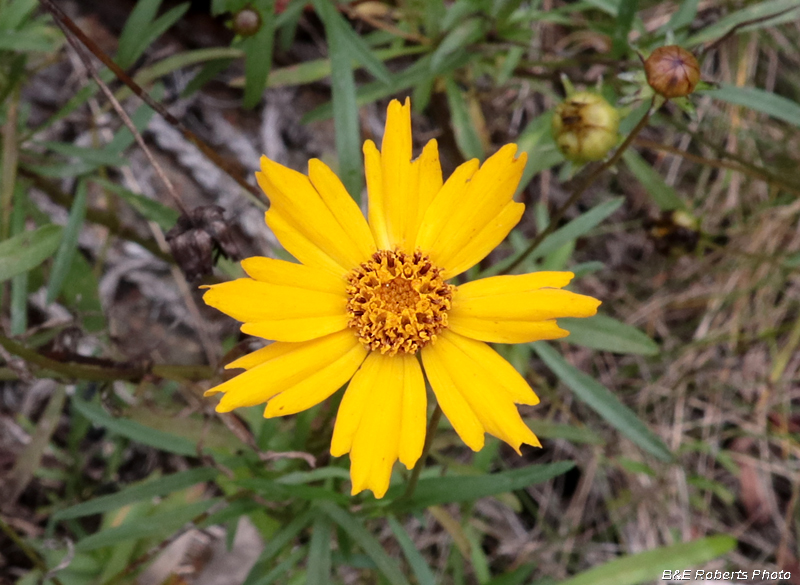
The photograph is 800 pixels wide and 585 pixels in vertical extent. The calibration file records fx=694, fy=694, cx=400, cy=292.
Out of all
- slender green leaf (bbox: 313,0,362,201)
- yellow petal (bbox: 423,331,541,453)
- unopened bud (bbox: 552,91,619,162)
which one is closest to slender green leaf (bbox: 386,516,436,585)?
yellow petal (bbox: 423,331,541,453)

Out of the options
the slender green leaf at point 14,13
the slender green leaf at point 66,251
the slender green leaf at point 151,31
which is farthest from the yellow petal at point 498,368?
the slender green leaf at point 14,13

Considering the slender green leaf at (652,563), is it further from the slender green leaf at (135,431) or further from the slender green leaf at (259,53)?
the slender green leaf at (259,53)

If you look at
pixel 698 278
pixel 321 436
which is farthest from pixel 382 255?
pixel 698 278

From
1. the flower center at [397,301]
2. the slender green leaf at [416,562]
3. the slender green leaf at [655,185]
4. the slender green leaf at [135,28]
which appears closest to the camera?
the flower center at [397,301]

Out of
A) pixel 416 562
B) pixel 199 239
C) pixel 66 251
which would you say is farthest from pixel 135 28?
pixel 416 562

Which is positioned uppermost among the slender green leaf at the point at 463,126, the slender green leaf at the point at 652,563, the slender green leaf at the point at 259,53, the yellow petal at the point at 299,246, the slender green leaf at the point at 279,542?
the slender green leaf at the point at 259,53

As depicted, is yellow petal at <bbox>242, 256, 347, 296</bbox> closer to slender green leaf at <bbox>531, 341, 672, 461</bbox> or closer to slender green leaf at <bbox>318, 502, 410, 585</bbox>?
slender green leaf at <bbox>318, 502, 410, 585</bbox>

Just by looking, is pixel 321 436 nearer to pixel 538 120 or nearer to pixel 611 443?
pixel 538 120
